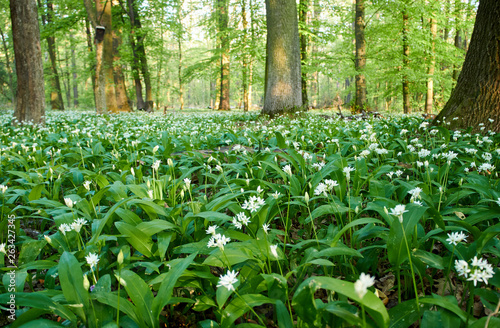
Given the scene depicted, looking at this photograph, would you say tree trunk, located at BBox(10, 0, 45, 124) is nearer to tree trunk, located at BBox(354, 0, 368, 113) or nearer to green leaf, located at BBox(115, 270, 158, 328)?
green leaf, located at BBox(115, 270, 158, 328)

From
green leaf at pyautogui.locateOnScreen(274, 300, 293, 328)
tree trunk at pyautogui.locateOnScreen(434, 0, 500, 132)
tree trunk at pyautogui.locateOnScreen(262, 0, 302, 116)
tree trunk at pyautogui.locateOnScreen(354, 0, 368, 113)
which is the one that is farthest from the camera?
tree trunk at pyautogui.locateOnScreen(354, 0, 368, 113)

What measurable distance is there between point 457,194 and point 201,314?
5.66 feet

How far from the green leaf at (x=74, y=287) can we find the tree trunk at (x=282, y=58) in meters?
7.29

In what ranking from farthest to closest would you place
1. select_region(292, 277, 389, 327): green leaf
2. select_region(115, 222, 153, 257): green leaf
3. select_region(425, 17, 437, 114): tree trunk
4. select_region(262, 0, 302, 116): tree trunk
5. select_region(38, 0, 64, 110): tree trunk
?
select_region(38, 0, 64, 110): tree trunk
select_region(425, 17, 437, 114): tree trunk
select_region(262, 0, 302, 116): tree trunk
select_region(115, 222, 153, 257): green leaf
select_region(292, 277, 389, 327): green leaf

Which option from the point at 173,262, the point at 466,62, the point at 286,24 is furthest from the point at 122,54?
the point at 173,262

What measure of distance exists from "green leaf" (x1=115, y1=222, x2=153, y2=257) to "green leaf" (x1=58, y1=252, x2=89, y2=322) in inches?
12.2

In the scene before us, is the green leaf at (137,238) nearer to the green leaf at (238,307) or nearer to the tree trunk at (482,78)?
the green leaf at (238,307)

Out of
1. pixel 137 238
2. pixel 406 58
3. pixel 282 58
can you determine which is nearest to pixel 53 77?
pixel 282 58

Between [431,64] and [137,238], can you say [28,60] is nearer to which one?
[137,238]

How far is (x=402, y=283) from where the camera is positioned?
Answer: 1417mm

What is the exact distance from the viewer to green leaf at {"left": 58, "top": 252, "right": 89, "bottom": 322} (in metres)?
1.04

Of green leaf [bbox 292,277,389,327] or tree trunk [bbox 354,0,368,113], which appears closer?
green leaf [bbox 292,277,389,327]

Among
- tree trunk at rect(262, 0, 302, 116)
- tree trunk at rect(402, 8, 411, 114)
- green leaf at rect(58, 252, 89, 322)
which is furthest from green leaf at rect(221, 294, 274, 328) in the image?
tree trunk at rect(402, 8, 411, 114)

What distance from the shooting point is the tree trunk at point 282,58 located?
25.2ft
